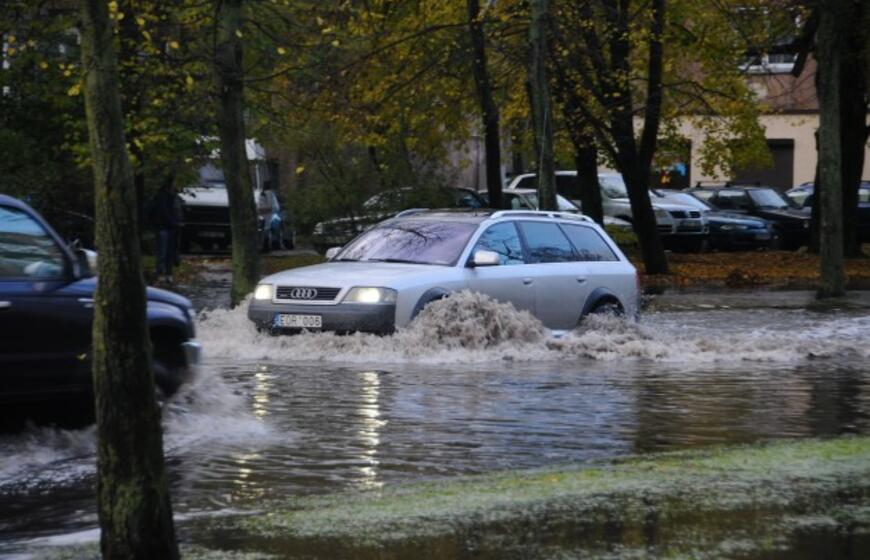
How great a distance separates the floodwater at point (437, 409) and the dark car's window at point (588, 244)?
0.81m

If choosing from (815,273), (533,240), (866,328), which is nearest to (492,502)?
(533,240)

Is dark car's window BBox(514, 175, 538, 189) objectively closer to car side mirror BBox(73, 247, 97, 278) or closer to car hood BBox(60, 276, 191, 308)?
car hood BBox(60, 276, 191, 308)

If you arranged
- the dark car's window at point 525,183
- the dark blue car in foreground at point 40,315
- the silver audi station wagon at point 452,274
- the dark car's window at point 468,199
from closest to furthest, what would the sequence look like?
the dark blue car in foreground at point 40,315, the silver audi station wagon at point 452,274, the dark car's window at point 468,199, the dark car's window at point 525,183

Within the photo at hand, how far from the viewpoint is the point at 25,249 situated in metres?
10.2

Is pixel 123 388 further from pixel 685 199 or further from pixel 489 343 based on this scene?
pixel 685 199

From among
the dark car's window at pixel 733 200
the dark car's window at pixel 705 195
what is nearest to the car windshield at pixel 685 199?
the dark car's window at pixel 733 200

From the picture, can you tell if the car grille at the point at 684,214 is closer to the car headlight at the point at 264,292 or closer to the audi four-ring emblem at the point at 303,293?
the car headlight at the point at 264,292

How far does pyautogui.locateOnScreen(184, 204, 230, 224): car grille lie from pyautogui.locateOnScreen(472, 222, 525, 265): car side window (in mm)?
24877

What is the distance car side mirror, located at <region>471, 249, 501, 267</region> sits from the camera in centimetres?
1664

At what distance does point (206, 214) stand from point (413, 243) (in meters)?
25.5

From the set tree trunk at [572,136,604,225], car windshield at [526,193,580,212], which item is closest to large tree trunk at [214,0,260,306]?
tree trunk at [572,136,604,225]

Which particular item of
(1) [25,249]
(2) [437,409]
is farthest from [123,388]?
(2) [437,409]

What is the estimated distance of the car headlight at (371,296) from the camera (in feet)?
51.5

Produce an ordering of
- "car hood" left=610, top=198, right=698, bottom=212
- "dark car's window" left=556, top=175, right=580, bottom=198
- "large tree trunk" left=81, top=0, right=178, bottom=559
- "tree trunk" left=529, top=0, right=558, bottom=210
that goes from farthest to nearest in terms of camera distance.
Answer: "dark car's window" left=556, top=175, right=580, bottom=198 < "car hood" left=610, top=198, right=698, bottom=212 < "tree trunk" left=529, top=0, right=558, bottom=210 < "large tree trunk" left=81, top=0, right=178, bottom=559
